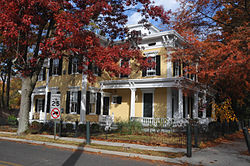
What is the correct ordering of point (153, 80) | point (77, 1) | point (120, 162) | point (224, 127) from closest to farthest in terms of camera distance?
point (120, 162), point (77, 1), point (224, 127), point (153, 80)

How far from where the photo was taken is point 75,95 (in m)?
20.2

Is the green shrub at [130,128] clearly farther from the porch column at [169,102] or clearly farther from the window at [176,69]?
the window at [176,69]

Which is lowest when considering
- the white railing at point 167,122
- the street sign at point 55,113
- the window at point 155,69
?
the white railing at point 167,122

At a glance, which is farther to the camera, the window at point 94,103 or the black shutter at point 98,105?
the black shutter at point 98,105

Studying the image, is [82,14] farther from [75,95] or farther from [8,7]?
[75,95]

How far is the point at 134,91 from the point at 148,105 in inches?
78.1

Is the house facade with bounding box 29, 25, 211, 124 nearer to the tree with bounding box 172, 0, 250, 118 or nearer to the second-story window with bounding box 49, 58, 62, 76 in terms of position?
the second-story window with bounding box 49, 58, 62, 76

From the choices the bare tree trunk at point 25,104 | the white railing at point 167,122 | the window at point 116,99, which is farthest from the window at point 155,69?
the bare tree trunk at point 25,104

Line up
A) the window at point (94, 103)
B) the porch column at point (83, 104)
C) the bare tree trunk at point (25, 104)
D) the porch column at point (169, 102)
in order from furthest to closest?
the window at point (94, 103)
the porch column at point (83, 104)
the porch column at point (169, 102)
the bare tree trunk at point (25, 104)

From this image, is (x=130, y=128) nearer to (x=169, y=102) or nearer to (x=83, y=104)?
(x=169, y=102)

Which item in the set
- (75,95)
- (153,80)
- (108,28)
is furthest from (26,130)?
(153,80)

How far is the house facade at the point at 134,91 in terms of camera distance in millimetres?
17984

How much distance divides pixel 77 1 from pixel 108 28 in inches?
122

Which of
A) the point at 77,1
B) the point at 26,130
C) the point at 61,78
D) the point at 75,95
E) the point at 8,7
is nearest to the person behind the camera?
the point at 8,7
